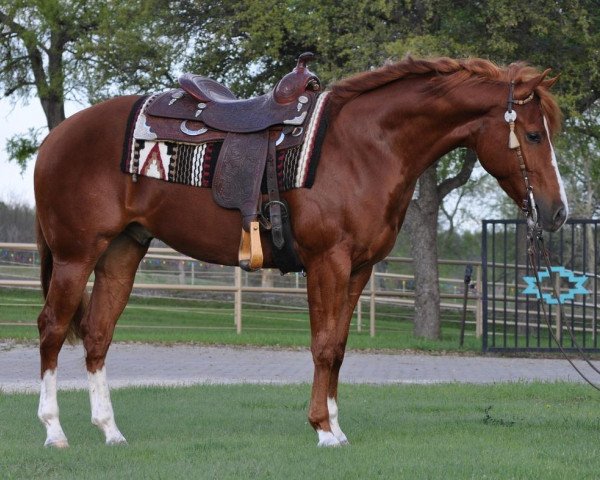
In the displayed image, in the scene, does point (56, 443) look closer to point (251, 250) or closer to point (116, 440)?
point (116, 440)

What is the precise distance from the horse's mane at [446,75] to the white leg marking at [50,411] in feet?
8.07

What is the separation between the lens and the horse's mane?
578 centimetres

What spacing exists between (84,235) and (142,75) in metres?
12.4

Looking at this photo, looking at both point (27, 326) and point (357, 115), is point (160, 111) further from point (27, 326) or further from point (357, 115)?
point (27, 326)

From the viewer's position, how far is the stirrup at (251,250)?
18.9ft

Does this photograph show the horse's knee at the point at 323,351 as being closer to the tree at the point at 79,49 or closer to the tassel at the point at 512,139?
the tassel at the point at 512,139

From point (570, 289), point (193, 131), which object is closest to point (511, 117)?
point (193, 131)

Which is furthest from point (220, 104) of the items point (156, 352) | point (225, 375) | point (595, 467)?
point (156, 352)

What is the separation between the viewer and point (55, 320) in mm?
6078

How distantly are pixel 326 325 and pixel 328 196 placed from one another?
2.48 feet

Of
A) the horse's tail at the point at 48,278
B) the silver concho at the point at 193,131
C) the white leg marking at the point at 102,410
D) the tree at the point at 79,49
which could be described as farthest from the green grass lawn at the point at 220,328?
the silver concho at the point at 193,131

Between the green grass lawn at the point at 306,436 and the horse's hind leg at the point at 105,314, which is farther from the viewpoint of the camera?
the horse's hind leg at the point at 105,314

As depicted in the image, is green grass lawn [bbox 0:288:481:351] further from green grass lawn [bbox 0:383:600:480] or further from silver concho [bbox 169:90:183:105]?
silver concho [bbox 169:90:183:105]

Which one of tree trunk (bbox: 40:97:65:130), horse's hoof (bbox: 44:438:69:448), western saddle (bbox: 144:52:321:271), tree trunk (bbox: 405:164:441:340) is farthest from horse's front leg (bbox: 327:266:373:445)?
tree trunk (bbox: 40:97:65:130)
